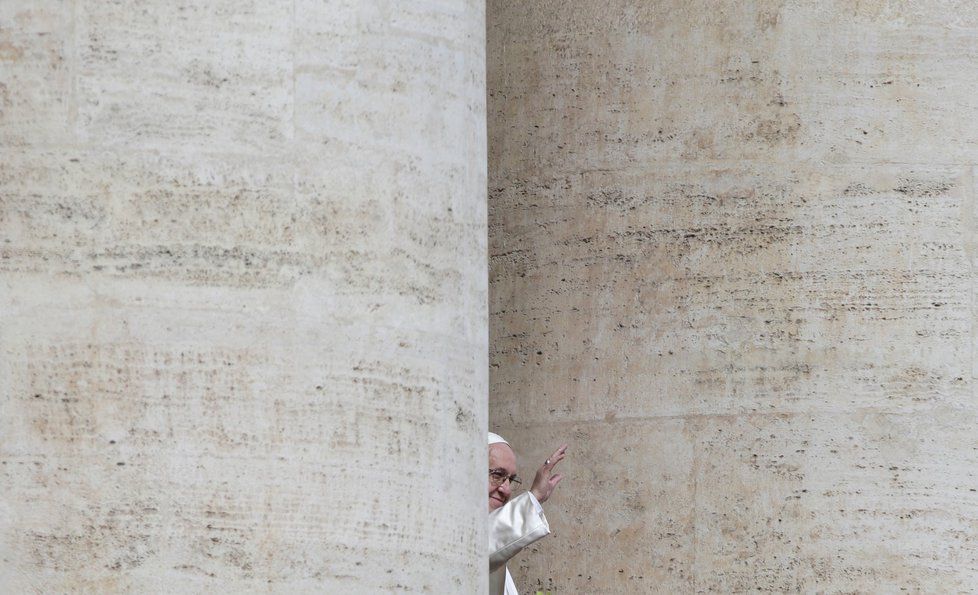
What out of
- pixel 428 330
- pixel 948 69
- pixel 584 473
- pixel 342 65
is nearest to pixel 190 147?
pixel 342 65

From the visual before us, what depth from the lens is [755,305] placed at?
7324mm

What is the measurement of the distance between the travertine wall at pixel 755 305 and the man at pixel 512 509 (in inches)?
23.2

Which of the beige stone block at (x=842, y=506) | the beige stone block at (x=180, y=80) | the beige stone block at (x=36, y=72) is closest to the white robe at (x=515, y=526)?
the beige stone block at (x=842, y=506)

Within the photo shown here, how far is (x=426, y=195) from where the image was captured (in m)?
4.70

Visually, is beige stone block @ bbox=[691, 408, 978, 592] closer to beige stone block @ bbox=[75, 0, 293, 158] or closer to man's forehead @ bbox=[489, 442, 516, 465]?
man's forehead @ bbox=[489, 442, 516, 465]

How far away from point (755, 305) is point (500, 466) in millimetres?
1200

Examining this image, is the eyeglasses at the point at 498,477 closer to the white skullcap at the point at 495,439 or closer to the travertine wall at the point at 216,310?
the white skullcap at the point at 495,439

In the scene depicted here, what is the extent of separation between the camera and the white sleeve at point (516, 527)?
6742 mm

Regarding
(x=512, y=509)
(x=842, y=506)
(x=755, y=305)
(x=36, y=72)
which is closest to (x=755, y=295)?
(x=755, y=305)

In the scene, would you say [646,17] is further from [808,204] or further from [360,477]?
[360,477]

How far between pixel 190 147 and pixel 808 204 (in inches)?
137

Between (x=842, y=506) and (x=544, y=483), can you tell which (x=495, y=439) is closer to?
(x=544, y=483)

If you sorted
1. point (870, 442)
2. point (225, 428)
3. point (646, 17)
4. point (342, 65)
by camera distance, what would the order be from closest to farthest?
1. point (225, 428)
2. point (342, 65)
3. point (870, 442)
4. point (646, 17)

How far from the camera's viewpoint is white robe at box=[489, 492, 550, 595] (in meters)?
6.74
